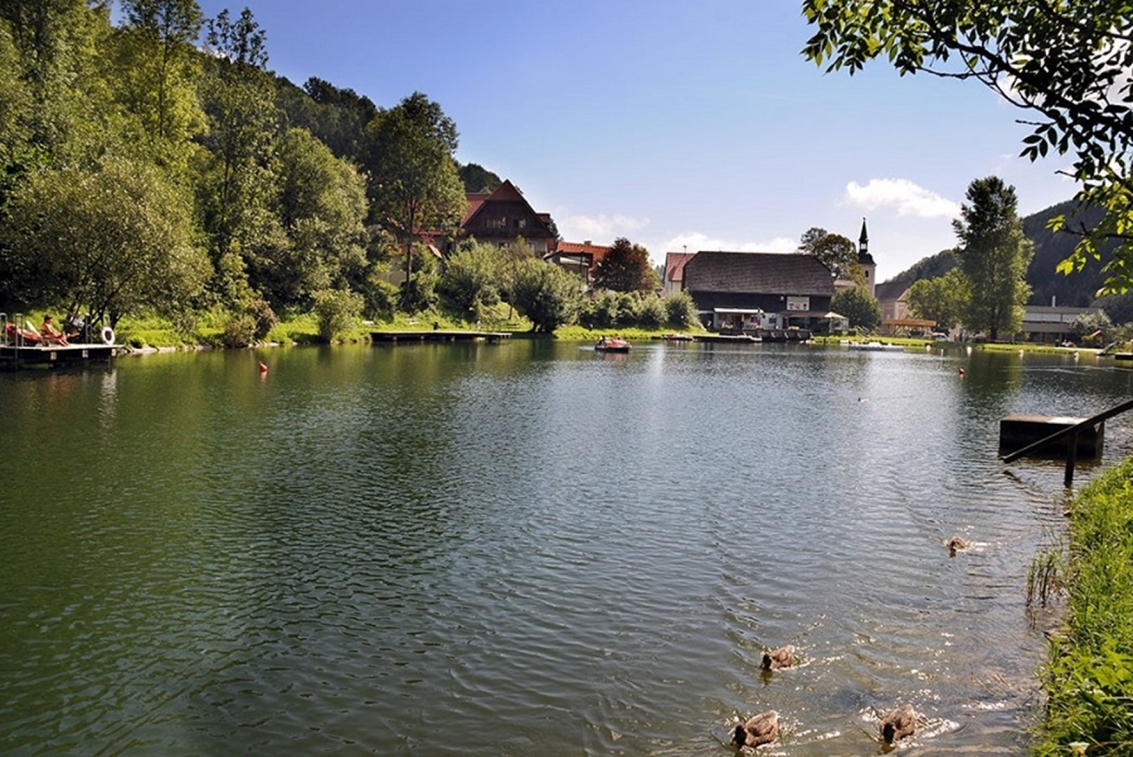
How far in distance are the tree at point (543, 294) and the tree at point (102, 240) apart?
51.0 m

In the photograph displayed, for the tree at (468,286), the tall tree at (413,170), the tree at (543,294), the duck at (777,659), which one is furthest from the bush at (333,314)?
the duck at (777,659)

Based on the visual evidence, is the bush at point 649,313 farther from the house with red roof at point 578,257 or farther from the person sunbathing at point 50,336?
the person sunbathing at point 50,336

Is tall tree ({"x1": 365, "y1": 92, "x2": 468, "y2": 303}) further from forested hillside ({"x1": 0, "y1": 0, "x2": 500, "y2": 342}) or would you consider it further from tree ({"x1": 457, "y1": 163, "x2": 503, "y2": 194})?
tree ({"x1": 457, "y1": 163, "x2": 503, "y2": 194})

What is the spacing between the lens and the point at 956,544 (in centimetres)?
1569

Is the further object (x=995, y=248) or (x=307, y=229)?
(x=995, y=248)

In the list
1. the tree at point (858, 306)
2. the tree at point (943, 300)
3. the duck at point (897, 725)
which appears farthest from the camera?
the tree at point (858, 306)

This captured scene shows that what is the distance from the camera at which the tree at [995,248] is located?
362ft

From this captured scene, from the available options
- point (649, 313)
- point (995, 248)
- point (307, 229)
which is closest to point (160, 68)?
point (307, 229)

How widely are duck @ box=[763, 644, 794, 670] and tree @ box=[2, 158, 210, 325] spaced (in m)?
47.6

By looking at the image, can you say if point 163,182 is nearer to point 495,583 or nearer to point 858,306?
point 495,583

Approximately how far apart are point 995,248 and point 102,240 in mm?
107878

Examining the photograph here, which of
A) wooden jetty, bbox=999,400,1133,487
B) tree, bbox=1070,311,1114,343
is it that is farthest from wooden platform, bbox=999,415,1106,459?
tree, bbox=1070,311,1114,343

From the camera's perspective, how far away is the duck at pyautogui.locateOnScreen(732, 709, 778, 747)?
8219 mm

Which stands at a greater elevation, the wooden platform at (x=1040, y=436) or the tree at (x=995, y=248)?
the tree at (x=995, y=248)
